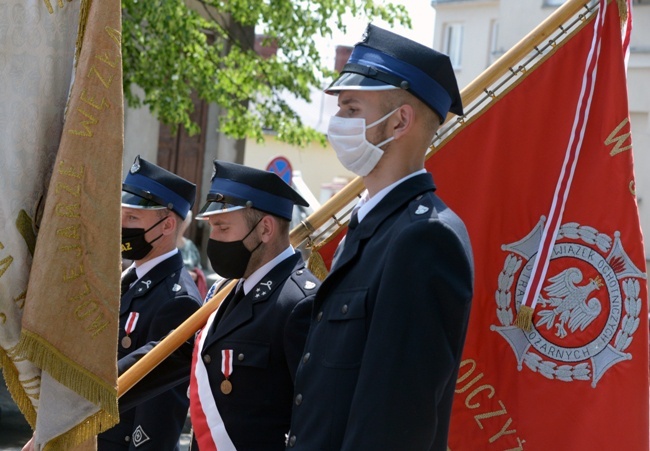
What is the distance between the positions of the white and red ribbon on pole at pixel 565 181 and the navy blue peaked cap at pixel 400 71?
93 centimetres

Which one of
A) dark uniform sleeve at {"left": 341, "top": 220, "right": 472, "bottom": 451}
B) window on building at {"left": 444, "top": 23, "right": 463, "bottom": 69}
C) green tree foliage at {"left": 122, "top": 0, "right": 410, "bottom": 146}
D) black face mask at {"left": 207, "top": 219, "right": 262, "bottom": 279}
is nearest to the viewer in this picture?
dark uniform sleeve at {"left": 341, "top": 220, "right": 472, "bottom": 451}

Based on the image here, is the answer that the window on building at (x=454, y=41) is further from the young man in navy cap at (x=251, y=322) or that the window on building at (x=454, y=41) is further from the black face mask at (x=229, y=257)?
the black face mask at (x=229, y=257)

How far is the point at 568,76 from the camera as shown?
4.18 metres

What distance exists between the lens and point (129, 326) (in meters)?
4.89

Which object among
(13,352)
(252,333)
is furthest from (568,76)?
(13,352)

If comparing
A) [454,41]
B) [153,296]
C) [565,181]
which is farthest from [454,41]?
[565,181]

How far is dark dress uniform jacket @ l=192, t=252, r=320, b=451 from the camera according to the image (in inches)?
154

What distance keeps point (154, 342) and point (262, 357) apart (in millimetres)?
731

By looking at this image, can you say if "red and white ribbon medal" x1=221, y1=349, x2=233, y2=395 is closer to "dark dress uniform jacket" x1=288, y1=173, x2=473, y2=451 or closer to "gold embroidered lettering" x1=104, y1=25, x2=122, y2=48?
"dark dress uniform jacket" x1=288, y1=173, x2=473, y2=451

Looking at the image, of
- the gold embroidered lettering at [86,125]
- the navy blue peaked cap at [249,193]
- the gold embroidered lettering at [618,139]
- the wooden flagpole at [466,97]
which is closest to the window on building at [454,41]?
the navy blue peaked cap at [249,193]

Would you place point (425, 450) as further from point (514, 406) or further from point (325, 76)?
point (325, 76)

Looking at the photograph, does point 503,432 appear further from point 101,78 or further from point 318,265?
point 101,78

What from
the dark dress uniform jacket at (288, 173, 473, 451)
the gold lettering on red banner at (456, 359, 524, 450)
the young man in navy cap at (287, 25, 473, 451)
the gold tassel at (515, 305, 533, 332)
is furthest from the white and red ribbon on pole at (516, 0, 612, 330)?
the dark dress uniform jacket at (288, 173, 473, 451)

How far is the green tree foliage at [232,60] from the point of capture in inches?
444
